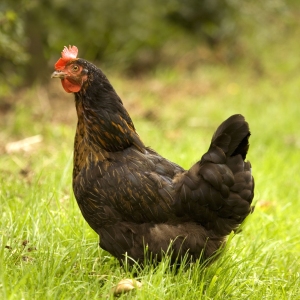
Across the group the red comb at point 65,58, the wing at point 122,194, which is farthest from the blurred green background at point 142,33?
the wing at point 122,194

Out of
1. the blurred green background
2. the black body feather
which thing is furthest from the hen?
the blurred green background

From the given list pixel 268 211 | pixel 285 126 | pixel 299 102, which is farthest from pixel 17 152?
pixel 299 102

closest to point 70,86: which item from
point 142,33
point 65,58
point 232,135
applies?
point 65,58

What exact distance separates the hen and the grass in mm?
192

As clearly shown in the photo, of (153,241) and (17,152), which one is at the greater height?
(17,152)

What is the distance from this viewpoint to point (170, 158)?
5.85 metres

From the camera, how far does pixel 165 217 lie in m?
3.49

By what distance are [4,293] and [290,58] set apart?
12719 millimetres

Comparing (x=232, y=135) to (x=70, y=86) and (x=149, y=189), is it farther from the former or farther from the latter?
(x=70, y=86)

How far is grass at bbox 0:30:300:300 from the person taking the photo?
126 inches

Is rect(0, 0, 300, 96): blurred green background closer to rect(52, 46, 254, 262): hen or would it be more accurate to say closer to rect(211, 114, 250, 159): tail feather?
rect(52, 46, 254, 262): hen

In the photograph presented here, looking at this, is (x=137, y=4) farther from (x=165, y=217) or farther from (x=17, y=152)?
(x=165, y=217)

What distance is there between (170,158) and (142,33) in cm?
576

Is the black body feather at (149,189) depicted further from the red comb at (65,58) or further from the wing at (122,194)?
the red comb at (65,58)
